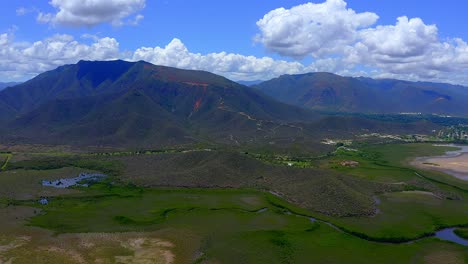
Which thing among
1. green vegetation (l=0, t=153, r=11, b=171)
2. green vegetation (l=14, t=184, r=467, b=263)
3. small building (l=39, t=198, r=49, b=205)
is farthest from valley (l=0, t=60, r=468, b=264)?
green vegetation (l=0, t=153, r=11, b=171)

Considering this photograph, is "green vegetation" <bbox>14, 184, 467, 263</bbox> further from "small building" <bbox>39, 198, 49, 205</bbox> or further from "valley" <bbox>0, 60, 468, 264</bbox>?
"small building" <bbox>39, 198, 49, 205</bbox>

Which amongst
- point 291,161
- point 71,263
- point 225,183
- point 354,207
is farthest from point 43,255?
point 291,161

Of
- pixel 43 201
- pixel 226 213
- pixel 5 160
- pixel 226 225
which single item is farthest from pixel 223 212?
pixel 5 160

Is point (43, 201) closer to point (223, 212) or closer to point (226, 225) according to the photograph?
point (223, 212)

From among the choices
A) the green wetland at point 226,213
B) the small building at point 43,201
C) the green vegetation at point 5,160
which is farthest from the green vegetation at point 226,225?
the green vegetation at point 5,160

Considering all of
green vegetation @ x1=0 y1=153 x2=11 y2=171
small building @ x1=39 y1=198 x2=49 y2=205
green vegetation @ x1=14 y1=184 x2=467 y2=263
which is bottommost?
green vegetation @ x1=14 y1=184 x2=467 y2=263

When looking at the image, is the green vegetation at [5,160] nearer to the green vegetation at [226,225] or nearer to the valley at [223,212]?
the valley at [223,212]

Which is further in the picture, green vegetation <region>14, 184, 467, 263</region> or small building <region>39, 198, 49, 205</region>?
small building <region>39, 198, 49, 205</region>

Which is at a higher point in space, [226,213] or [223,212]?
[223,212]

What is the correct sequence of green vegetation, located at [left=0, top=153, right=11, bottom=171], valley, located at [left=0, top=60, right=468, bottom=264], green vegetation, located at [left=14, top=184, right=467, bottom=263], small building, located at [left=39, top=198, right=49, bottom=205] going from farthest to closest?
green vegetation, located at [left=0, top=153, right=11, bottom=171] < small building, located at [left=39, top=198, right=49, bottom=205] < valley, located at [left=0, top=60, right=468, bottom=264] < green vegetation, located at [left=14, top=184, right=467, bottom=263]
